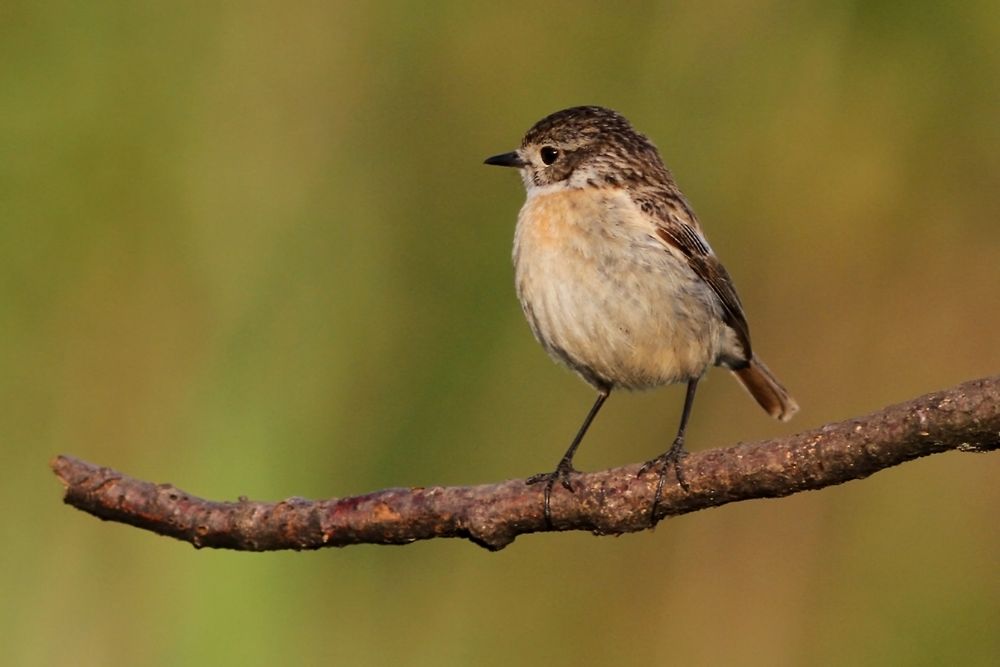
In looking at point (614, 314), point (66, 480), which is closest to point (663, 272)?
point (614, 314)

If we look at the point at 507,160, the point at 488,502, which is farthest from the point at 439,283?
the point at 488,502

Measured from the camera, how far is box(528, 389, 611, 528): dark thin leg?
11.6 feet

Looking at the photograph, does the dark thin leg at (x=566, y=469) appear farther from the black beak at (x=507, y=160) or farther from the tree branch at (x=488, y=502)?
the black beak at (x=507, y=160)

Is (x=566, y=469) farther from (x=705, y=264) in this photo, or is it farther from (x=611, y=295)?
(x=705, y=264)

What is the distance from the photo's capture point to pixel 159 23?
17.9 ft

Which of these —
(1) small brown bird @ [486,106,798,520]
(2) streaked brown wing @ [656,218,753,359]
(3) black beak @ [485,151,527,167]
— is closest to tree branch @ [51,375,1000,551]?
(1) small brown bird @ [486,106,798,520]

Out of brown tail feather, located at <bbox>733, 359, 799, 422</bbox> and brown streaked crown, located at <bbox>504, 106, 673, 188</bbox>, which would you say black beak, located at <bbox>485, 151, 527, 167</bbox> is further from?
brown tail feather, located at <bbox>733, 359, 799, 422</bbox>

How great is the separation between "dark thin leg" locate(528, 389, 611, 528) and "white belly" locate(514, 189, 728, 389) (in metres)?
0.29

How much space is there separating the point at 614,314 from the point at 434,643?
1.35 m

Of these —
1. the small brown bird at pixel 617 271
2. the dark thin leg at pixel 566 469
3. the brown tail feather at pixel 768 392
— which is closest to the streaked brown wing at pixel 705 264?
the small brown bird at pixel 617 271

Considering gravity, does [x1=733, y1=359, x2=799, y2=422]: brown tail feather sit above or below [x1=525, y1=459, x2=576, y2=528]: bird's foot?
above

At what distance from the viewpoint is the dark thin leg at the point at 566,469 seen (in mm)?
3547

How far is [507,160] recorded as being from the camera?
5.28 meters

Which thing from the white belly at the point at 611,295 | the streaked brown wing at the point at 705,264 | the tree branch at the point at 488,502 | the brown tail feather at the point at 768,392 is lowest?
the tree branch at the point at 488,502
